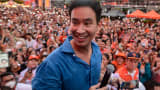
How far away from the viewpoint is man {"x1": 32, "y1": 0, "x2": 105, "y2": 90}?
3.61 ft

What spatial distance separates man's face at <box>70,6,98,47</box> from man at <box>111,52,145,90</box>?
1865mm

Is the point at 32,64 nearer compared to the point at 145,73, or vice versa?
the point at 32,64

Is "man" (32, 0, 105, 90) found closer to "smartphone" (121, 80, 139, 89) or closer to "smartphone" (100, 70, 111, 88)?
"smartphone" (100, 70, 111, 88)

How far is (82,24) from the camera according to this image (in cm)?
116

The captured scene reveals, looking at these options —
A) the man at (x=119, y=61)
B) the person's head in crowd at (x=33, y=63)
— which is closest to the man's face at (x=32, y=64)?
the person's head in crowd at (x=33, y=63)

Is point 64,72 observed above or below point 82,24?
below

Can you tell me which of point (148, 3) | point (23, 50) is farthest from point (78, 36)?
Result: point (148, 3)

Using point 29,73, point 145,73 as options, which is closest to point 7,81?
point 29,73

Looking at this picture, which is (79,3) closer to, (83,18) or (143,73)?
(83,18)

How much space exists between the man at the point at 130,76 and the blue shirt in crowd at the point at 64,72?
179 centimetres

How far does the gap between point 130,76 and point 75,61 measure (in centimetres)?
213

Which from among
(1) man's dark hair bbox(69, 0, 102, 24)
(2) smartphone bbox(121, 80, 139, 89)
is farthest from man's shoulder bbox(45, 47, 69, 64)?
(2) smartphone bbox(121, 80, 139, 89)

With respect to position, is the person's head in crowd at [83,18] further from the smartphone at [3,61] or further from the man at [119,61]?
the man at [119,61]

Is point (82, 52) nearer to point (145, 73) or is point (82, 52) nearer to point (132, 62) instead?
point (132, 62)
